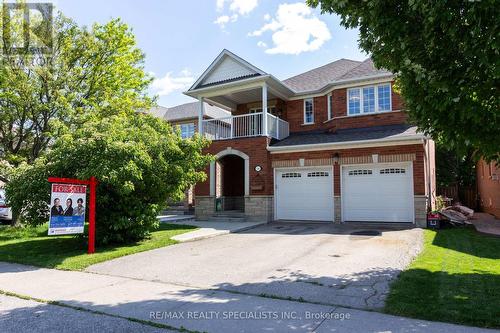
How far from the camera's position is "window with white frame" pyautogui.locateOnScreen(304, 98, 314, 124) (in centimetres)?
1928

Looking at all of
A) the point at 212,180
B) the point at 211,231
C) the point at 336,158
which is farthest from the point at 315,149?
the point at 211,231

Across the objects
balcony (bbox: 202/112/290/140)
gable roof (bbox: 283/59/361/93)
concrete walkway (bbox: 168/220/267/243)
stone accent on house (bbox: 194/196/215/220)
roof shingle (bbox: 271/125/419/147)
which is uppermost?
gable roof (bbox: 283/59/361/93)

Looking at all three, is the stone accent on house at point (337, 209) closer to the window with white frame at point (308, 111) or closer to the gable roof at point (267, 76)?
the window with white frame at point (308, 111)

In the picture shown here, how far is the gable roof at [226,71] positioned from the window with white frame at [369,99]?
4631 millimetres

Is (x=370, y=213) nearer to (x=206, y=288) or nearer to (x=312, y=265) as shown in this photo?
(x=312, y=265)

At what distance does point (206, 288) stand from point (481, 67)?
17.2 feet

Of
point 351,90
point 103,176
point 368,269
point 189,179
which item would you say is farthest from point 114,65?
point 368,269

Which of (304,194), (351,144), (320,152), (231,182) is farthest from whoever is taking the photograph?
(231,182)

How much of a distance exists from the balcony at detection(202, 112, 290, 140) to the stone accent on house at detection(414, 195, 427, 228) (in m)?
7.04

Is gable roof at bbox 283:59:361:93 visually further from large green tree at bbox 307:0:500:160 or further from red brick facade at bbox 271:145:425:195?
large green tree at bbox 307:0:500:160

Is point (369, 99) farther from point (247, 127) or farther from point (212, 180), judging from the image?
point (212, 180)

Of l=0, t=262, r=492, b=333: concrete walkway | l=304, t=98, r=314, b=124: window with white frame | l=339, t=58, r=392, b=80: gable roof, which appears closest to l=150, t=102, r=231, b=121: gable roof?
l=304, t=98, r=314, b=124: window with white frame

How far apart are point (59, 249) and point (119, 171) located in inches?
124

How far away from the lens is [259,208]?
16.7 meters
